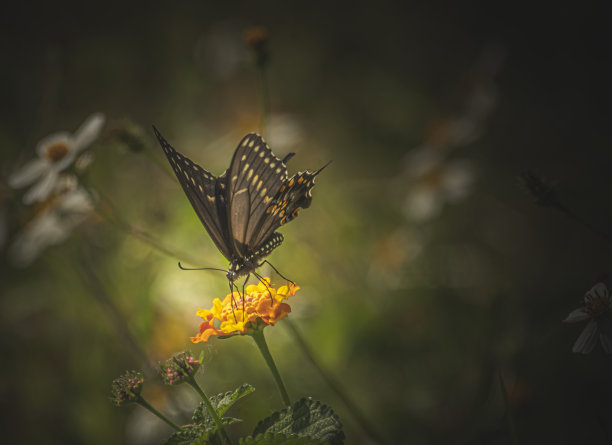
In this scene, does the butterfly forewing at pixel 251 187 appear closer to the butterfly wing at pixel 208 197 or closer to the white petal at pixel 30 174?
the butterfly wing at pixel 208 197

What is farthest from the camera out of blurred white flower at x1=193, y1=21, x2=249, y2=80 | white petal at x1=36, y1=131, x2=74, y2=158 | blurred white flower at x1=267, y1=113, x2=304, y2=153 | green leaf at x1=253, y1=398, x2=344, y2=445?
blurred white flower at x1=193, y1=21, x2=249, y2=80

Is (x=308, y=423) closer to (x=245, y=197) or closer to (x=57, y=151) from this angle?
(x=245, y=197)

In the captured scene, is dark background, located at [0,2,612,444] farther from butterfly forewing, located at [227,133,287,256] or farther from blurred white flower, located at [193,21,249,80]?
butterfly forewing, located at [227,133,287,256]

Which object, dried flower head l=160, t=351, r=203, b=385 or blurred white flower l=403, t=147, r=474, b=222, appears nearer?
dried flower head l=160, t=351, r=203, b=385

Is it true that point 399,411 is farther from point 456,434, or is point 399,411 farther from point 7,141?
point 7,141

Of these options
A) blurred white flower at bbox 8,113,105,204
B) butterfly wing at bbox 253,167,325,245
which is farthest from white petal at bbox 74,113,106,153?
butterfly wing at bbox 253,167,325,245

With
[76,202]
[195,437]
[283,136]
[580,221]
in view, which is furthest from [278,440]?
[283,136]
